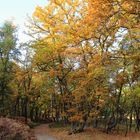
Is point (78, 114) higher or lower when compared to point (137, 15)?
lower

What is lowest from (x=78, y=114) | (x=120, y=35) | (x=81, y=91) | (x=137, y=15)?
(x=78, y=114)

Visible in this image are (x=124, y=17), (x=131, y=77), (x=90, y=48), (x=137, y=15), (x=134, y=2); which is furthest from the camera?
(x=131, y=77)

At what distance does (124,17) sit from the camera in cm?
1434

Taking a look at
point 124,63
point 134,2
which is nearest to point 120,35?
point 124,63

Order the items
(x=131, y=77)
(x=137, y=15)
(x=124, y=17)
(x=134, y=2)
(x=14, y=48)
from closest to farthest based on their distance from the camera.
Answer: (x=134, y=2)
(x=137, y=15)
(x=124, y=17)
(x=131, y=77)
(x=14, y=48)

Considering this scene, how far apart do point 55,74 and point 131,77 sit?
7.10 meters

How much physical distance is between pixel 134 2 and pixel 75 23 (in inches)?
708

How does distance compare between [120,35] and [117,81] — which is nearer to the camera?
[120,35]

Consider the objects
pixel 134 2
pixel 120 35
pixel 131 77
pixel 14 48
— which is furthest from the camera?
pixel 14 48

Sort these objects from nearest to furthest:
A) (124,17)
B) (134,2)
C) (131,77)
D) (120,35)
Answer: (134,2)
(124,17)
(120,35)
(131,77)

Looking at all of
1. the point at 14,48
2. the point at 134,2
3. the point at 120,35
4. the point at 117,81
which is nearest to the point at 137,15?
the point at 134,2

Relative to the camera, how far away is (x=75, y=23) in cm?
3038

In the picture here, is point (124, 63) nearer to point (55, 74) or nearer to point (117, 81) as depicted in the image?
point (117, 81)

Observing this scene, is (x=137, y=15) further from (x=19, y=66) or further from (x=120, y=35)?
(x=19, y=66)
